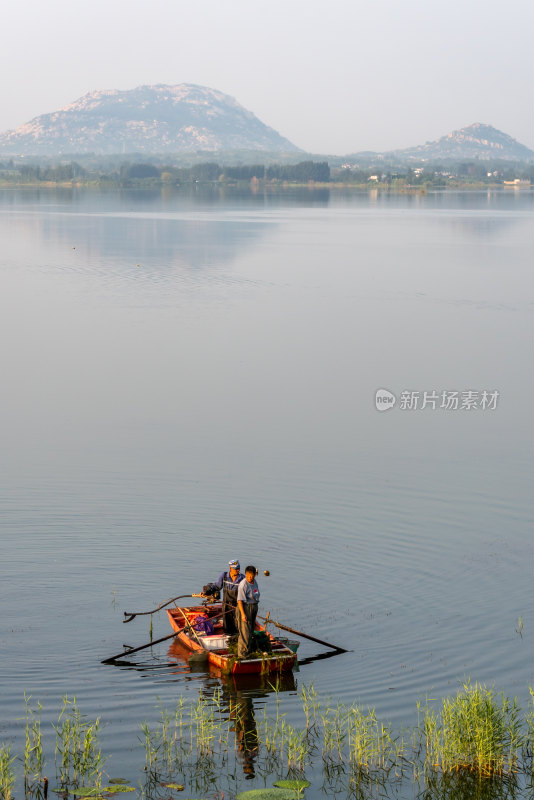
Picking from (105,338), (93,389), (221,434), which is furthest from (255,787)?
(105,338)

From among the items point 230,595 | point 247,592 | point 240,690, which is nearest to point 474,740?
point 240,690

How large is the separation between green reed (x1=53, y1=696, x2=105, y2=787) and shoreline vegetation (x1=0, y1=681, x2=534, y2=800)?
0.6 inches

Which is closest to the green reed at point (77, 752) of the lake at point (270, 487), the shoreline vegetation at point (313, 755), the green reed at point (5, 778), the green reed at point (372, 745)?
the shoreline vegetation at point (313, 755)

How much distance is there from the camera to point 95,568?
2027cm

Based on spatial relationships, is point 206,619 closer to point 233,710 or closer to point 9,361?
point 233,710

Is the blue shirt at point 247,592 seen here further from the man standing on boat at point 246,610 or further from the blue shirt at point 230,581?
the blue shirt at point 230,581

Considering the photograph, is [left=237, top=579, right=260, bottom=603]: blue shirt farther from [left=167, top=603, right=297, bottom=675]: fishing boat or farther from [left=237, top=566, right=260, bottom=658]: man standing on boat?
[left=167, top=603, right=297, bottom=675]: fishing boat

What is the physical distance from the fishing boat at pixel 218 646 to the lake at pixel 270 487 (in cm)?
40

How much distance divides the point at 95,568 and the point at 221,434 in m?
10.4

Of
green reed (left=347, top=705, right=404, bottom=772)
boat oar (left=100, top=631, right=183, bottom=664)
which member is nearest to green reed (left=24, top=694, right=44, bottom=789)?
boat oar (left=100, top=631, right=183, bottom=664)

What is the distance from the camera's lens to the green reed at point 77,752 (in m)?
Answer: 13.1

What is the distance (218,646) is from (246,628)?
45.8 inches

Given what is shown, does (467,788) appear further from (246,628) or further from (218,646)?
(218,646)

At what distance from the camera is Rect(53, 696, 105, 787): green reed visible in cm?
1312
